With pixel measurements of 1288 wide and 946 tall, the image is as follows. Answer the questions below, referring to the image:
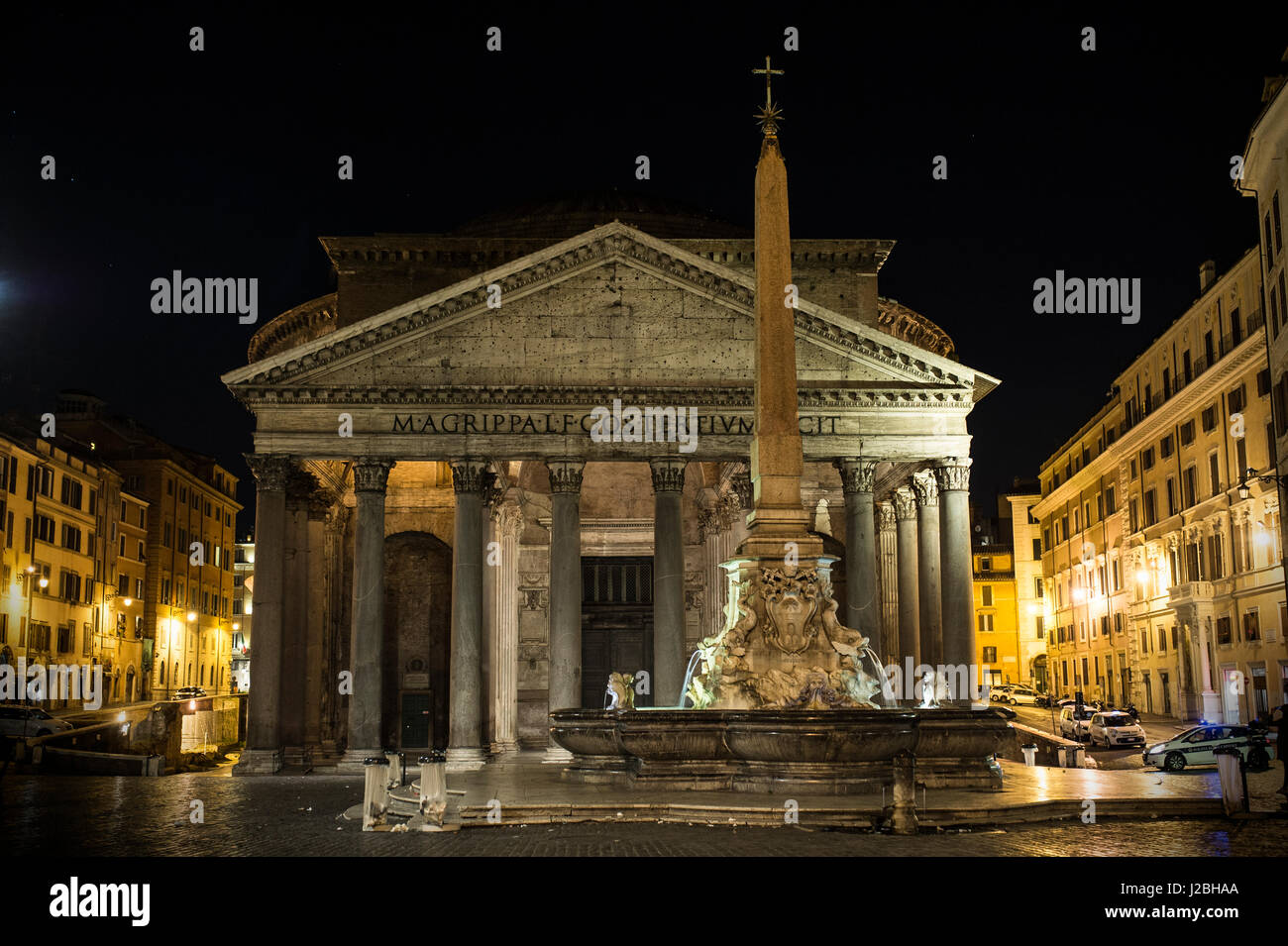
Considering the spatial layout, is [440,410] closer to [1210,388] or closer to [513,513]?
[513,513]

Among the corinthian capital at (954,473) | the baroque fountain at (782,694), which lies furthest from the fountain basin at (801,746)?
the corinthian capital at (954,473)

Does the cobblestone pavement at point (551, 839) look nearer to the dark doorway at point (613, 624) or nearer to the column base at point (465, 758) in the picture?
the column base at point (465, 758)

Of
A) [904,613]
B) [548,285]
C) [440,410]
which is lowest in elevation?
[904,613]

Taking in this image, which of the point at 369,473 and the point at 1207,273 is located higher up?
the point at 1207,273

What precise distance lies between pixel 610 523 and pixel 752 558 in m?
23.4

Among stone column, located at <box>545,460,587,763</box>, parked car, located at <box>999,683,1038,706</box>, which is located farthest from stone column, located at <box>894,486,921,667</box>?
parked car, located at <box>999,683,1038,706</box>

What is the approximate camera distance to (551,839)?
596 inches

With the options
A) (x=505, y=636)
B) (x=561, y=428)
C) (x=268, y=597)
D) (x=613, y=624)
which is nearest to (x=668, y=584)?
(x=561, y=428)

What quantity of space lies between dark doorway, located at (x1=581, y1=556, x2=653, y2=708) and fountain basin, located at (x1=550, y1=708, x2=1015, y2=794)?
66.6 ft

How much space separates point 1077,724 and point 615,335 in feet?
66.5

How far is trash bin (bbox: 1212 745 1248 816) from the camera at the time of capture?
1727cm

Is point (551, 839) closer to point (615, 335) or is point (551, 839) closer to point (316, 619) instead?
point (615, 335)
